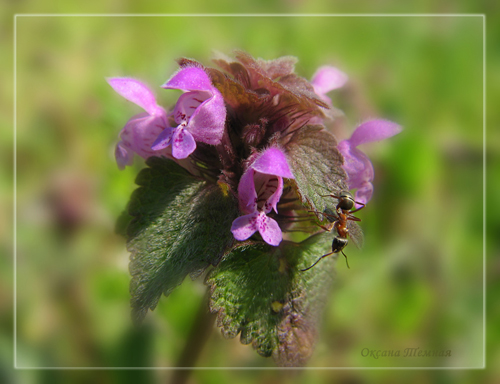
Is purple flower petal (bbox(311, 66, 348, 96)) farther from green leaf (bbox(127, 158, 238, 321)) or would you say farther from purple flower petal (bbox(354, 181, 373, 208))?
green leaf (bbox(127, 158, 238, 321))

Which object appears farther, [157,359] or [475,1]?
[475,1]

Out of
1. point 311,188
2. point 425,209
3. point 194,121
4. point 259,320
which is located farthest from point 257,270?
point 425,209

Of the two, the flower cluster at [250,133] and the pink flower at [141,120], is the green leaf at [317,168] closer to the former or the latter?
the flower cluster at [250,133]

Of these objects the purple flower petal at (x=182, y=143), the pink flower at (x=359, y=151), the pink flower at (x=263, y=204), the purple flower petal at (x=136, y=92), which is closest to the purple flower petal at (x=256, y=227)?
the pink flower at (x=263, y=204)

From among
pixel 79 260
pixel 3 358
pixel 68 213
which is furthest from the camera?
pixel 68 213

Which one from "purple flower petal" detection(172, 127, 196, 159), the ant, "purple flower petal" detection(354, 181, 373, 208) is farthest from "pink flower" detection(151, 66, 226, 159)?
"purple flower petal" detection(354, 181, 373, 208)

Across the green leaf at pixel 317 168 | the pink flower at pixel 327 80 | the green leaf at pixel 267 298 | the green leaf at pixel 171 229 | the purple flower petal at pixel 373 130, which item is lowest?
the green leaf at pixel 267 298

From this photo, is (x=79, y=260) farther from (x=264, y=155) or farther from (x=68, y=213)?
(x=264, y=155)
